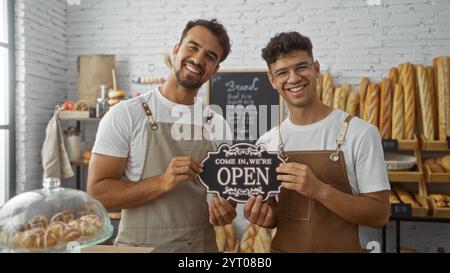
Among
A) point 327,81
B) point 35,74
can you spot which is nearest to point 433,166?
point 327,81

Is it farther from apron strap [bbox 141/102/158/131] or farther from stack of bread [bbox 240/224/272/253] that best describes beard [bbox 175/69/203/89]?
stack of bread [bbox 240/224/272/253]

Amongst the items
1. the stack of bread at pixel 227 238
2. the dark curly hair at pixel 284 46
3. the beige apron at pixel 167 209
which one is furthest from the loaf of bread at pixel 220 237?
the dark curly hair at pixel 284 46

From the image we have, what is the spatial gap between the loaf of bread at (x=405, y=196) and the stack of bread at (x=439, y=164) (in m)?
0.25

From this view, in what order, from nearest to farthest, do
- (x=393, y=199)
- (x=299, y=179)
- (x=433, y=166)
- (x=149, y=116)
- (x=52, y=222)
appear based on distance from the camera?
(x=52, y=222)
(x=299, y=179)
(x=149, y=116)
(x=393, y=199)
(x=433, y=166)

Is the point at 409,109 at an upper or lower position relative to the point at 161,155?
upper

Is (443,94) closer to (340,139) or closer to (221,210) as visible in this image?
(340,139)

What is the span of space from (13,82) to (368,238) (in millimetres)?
3172

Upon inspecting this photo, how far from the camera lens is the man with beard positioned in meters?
1.59

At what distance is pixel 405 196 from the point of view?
2.71m

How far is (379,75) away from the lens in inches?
120

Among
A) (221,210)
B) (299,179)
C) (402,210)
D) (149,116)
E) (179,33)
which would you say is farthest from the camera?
(179,33)

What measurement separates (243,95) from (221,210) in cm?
180
